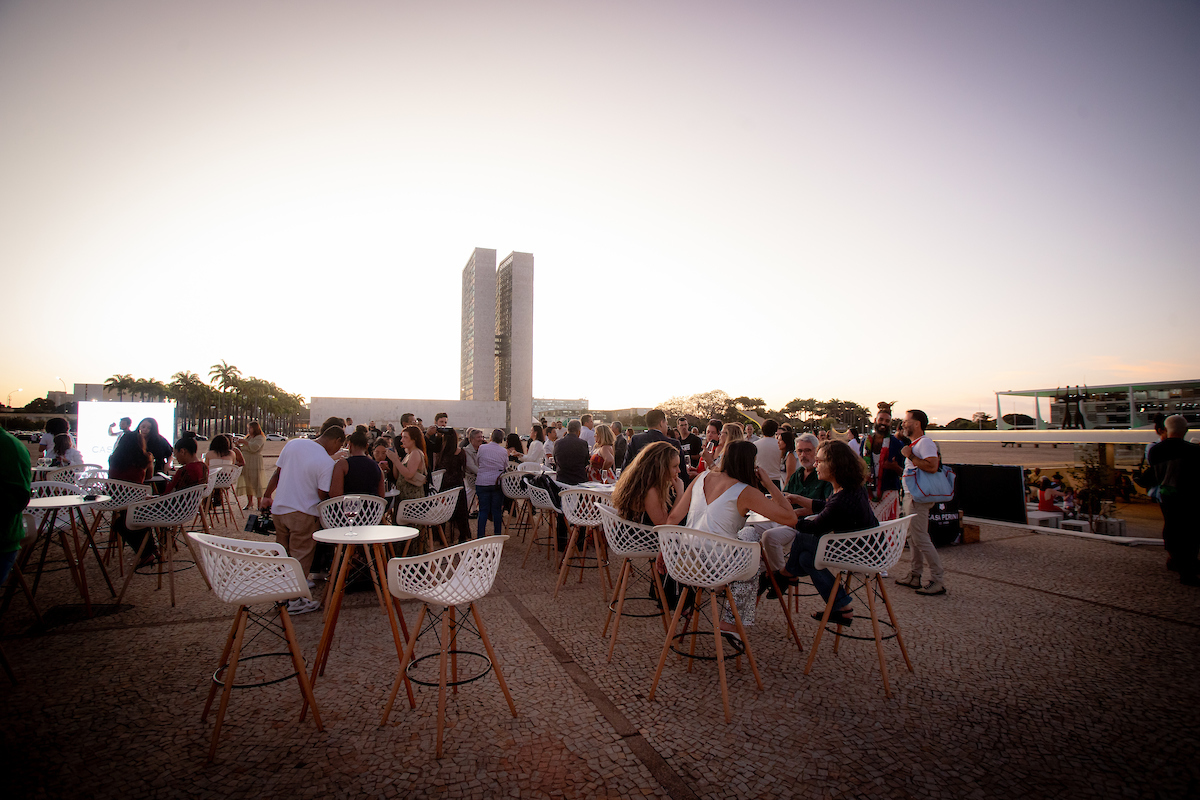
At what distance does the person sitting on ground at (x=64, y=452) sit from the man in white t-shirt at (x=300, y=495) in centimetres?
680

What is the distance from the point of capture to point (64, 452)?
859cm

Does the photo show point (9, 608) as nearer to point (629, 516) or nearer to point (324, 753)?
point (324, 753)

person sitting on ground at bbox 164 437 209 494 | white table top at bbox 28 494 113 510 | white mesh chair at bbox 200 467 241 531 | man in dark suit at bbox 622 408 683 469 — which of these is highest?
man in dark suit at bbox 622 408 683 469

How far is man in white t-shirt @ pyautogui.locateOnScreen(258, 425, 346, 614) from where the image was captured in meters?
4.60

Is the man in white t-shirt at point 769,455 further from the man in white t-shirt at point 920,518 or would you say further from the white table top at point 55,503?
the white table top at point 55,503

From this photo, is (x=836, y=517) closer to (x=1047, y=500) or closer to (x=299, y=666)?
(x=299, y=666)

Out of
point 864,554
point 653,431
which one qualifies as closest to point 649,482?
point 864,554

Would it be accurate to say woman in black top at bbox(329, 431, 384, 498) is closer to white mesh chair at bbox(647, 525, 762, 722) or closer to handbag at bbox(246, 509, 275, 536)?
handbag at bbox(246, 509, 275, 536)

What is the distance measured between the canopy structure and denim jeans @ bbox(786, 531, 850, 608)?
14.1 m

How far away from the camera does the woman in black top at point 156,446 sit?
283 inches

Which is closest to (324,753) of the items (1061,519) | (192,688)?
(192,688)

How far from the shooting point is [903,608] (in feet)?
15.7

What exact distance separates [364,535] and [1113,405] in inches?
760

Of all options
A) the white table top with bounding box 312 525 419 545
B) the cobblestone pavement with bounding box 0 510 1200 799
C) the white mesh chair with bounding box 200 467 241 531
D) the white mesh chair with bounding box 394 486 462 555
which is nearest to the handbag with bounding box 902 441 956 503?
the cobblestone pavement with bounding box 0 510 1200 799
